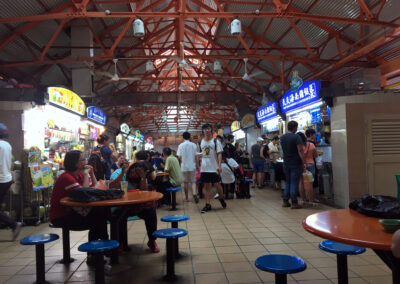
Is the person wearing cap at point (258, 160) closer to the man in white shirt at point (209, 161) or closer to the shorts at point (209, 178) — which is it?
the man in white shirt at point (209, 161)

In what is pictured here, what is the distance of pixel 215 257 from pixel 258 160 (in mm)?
6176

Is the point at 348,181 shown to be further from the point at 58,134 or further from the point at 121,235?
the point at 58,134

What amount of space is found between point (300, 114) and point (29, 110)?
7093 millimetres

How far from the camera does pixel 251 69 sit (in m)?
12.5

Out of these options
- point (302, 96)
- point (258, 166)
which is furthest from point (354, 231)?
point (258, 166)

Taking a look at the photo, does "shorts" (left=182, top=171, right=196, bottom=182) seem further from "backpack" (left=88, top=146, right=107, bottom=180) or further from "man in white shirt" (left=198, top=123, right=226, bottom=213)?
"backpack" (left=88, top=146, right=107, bottom=180)

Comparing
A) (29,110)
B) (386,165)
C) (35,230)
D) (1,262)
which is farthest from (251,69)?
(1,262)

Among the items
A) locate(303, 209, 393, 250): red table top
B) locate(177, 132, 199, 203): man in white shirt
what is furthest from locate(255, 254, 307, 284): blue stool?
locate(177, 132, 199, 203): man in white shirt

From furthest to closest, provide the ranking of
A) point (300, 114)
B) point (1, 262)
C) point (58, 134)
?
point (300, 114), point (58, 134), point (1, 262)

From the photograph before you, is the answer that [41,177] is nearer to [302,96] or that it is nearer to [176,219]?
[176,219]

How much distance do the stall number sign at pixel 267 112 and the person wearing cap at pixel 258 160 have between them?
1.53 m

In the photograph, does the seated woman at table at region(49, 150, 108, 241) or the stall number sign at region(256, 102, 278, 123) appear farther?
the stall number sign at region(256, 102, 278, 123)

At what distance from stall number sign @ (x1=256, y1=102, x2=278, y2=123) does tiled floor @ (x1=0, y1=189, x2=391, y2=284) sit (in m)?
5.73

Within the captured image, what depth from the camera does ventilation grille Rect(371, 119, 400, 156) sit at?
579 centimetres
